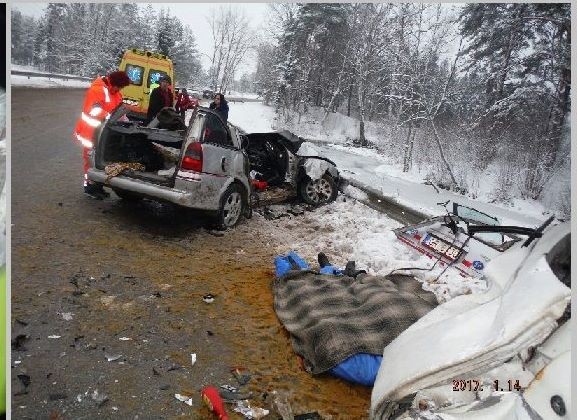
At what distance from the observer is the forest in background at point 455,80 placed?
9.96 m

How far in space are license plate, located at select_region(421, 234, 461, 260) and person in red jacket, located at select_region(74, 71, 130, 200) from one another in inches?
159

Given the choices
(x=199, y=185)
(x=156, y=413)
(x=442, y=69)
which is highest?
(x=442, y=69)

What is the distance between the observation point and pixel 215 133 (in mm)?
4941

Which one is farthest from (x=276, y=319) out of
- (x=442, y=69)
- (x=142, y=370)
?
(x=442, y=69)

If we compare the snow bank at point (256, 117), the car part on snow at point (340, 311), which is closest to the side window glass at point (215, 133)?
the car part on snow at point (340, 311)

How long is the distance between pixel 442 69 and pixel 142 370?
15.2 m

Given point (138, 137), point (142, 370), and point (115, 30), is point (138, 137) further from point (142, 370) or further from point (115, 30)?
point (115, 30)

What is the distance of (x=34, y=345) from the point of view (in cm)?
268

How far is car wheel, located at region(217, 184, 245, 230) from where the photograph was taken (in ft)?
16.8

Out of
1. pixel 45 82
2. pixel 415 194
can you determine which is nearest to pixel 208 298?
pixel 415 194

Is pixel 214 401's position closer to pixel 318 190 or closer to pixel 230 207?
pixel 230 207

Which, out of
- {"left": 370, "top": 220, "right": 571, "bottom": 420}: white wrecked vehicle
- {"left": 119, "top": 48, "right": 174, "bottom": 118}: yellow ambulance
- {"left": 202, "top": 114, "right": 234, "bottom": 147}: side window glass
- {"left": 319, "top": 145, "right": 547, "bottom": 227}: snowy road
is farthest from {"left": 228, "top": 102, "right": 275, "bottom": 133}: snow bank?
{"left": 370, "top": 220, "right": 571, "bottom": 420}: white wrecked vehicle

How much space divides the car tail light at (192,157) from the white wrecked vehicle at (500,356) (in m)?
3.31

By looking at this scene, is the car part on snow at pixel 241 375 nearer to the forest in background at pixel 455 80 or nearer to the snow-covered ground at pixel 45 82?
the forest in background at pixel 455 80
